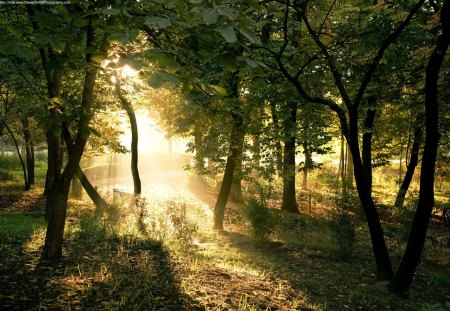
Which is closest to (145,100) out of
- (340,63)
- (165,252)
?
(340,63)

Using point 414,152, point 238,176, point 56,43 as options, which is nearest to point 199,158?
point 238,176

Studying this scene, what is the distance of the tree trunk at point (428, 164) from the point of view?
19.3ft

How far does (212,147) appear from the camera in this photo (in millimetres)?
13164

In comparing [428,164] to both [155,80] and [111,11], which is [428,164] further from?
[111,11]

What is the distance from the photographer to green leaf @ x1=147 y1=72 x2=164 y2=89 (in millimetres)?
1855

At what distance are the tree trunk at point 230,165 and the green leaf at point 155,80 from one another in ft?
35.0

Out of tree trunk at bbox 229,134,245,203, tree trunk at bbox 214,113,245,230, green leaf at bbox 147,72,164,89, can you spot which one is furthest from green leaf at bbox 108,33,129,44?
tree trunk at bbox 229,134,245,203

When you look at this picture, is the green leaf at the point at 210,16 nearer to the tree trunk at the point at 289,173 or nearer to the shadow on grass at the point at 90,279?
the shadow on grass at the point at 90,279

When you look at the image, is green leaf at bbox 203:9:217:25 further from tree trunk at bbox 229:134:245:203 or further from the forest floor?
tree trunk at bbox 229:134:245:203

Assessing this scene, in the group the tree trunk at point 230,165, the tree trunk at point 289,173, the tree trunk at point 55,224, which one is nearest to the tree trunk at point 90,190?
the tree trunk at point 230,165

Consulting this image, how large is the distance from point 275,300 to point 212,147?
8.53 meters

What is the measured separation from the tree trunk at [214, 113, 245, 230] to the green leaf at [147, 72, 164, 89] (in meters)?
10.7

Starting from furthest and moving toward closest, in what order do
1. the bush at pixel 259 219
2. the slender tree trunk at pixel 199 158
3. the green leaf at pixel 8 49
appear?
1. the slender tree trunk at pixel 199 158
2. the bush at pixel 259 219
3. the green leaf at pixel 8 49

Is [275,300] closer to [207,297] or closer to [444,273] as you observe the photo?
[207,297]
